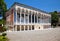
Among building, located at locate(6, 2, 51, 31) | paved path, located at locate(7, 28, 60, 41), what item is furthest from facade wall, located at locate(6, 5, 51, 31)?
paved path, located at locate(7, 28, 60, 41)

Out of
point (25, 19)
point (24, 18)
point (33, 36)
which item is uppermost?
point (24, 18)

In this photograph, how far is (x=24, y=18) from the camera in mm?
35156

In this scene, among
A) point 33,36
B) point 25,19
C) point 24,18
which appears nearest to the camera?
point 33,36

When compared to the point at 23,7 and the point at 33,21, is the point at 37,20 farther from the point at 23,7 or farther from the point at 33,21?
the point at 23,7

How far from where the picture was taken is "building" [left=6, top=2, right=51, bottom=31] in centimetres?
3266

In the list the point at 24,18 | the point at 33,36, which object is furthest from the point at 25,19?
the point at 33,36

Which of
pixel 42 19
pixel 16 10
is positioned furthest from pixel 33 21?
pixel 16 10

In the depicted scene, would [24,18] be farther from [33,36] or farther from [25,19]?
[33,36]

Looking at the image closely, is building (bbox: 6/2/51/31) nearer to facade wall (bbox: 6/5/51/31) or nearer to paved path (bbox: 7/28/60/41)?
facade wall (bbox: 6/5/51/31)

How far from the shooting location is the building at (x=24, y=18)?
32656mm

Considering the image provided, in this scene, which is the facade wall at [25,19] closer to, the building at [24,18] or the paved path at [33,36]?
the building at [24,18]

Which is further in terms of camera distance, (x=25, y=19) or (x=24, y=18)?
(x=25, y=19)

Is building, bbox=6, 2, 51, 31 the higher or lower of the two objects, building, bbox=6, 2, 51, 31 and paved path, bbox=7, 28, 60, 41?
the higher

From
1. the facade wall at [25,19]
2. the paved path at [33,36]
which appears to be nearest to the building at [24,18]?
the facade wall at [25,19]
